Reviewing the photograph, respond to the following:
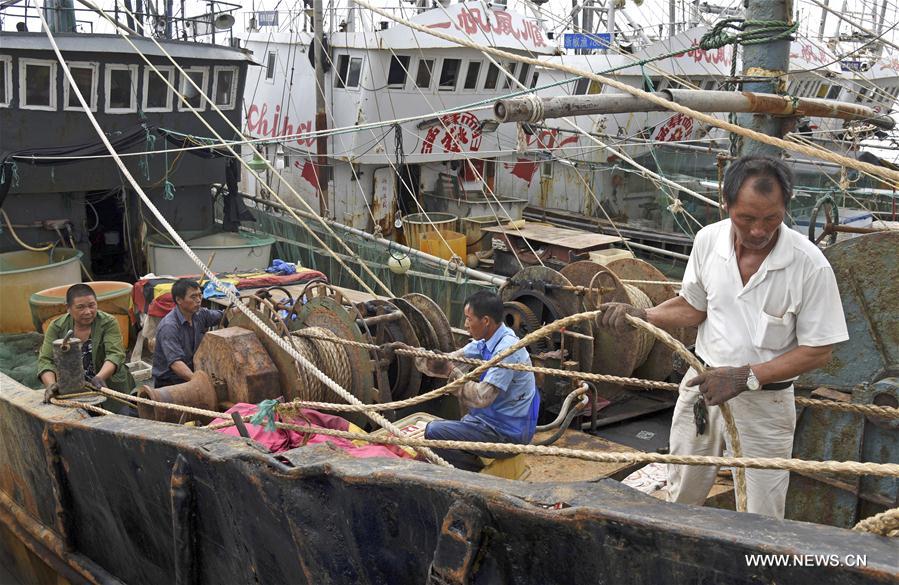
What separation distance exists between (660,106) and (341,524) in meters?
2.52

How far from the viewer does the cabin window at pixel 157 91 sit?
1284 centimetres

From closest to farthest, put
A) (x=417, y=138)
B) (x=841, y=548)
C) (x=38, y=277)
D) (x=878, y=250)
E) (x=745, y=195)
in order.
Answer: (x=841, y=548) < (x=745, y=195) < (x=878, y=250) < (x=38, y=277) < (x=417, y=138)

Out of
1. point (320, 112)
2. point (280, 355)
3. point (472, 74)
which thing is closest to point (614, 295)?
point (280, 355)

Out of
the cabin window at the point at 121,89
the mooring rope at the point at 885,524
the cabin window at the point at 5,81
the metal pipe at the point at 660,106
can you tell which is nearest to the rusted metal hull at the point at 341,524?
the mooring rope at the point at 885,524

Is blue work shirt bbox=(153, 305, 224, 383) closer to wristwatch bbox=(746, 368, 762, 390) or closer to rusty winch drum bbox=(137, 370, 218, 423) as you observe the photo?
rusty winch drum bbox=(137, 370, 218, 423)

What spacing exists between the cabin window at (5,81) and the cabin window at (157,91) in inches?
77.3

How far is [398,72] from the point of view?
17.2 meters

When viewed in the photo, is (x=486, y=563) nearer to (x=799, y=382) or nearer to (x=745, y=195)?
(x=745, y=195)

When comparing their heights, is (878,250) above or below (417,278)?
above

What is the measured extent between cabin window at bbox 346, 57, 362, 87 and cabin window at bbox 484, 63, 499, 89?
9.92ft

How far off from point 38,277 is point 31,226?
2.14 meters

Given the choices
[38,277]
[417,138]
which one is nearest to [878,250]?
[38,277]

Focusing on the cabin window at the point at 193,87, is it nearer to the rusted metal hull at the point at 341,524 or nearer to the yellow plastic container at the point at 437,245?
the yellow plastic container at the point at 437,245

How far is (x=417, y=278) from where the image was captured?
1331 centimetres
